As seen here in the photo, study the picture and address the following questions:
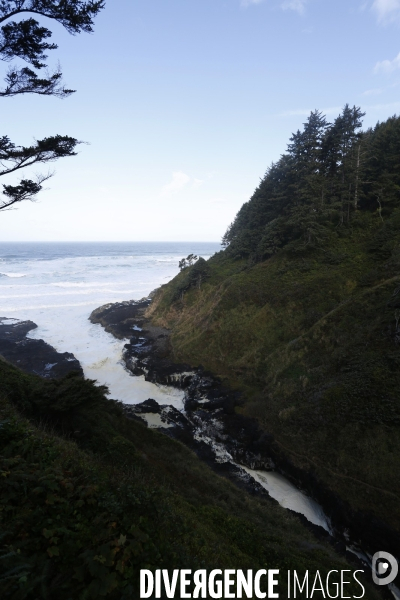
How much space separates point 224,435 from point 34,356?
23.2m

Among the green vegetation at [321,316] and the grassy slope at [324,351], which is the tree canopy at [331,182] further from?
the grassy slope at [324,351]

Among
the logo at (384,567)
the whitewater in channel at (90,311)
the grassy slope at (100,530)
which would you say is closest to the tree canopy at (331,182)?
the whitewater in channel at (90,311)

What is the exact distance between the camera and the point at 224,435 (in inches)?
720

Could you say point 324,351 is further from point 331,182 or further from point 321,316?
point 331,182

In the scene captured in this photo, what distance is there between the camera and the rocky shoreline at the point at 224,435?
12336mm

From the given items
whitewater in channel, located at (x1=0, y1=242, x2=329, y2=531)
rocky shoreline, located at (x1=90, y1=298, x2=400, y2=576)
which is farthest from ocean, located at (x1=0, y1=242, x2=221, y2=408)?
rocky shoreline, located at (x1=90, y1=298, x2=400, y2=576)

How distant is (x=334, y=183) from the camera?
3256cm

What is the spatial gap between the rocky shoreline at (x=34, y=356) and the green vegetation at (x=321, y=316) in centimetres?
1137

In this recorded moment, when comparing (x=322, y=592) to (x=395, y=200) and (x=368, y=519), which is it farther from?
(x=395, y=200)

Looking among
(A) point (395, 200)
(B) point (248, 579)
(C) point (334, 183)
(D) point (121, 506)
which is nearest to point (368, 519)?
(B) point (248, 579)

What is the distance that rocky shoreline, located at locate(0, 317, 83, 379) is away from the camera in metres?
27.4

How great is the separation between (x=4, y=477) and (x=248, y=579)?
16.9 ft

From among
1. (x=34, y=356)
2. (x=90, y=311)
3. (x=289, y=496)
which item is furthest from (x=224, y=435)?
(x=90, y=311)

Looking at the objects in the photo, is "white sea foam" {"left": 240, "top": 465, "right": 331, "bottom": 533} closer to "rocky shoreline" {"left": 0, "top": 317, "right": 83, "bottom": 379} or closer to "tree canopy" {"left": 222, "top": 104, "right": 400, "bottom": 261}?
"rocky shoreline" {"left": 0, "top": 317, "right": 83, "bottom": 379}
